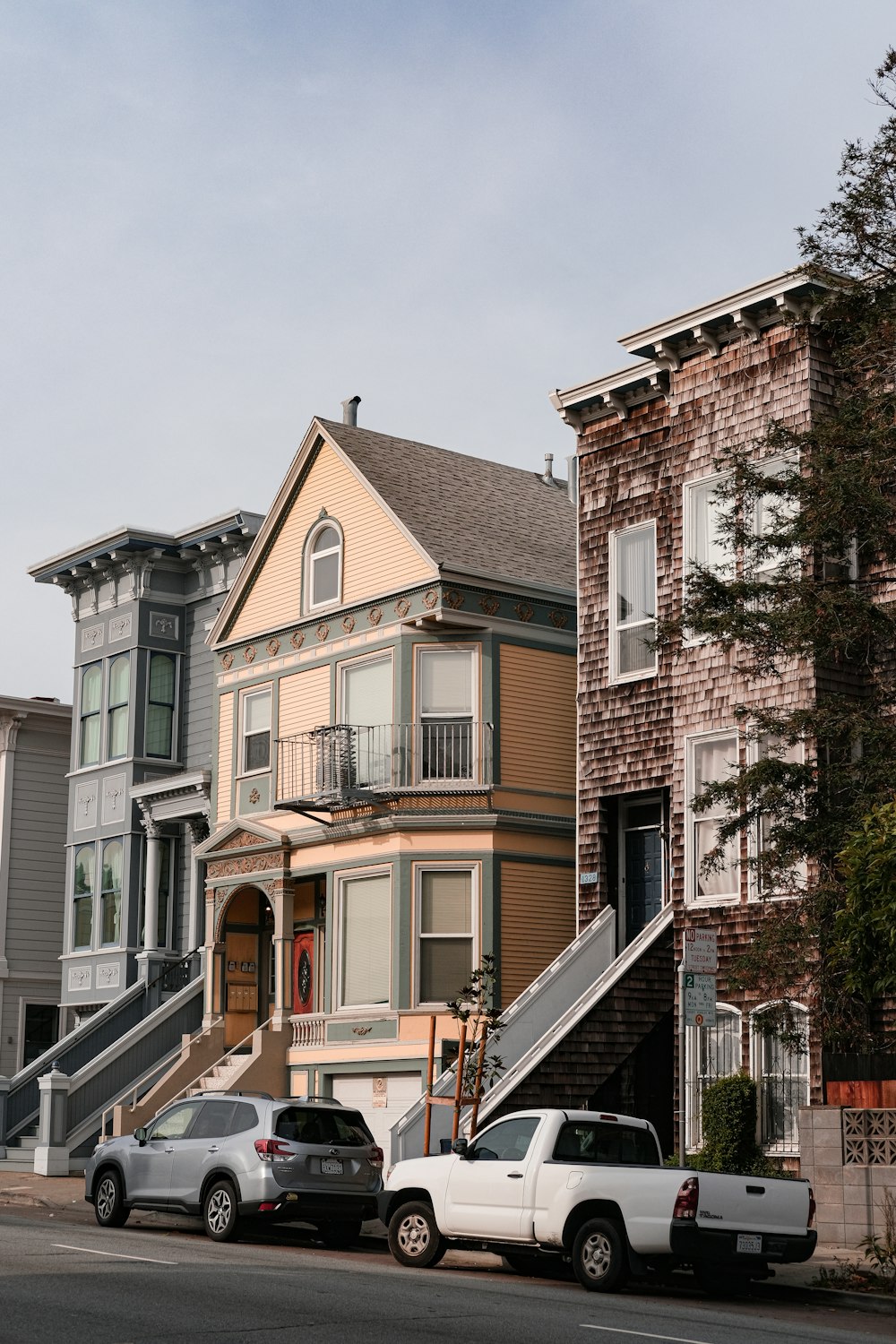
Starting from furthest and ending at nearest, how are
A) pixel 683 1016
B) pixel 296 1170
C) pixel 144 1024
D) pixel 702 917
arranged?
pixel 144 1024
pixel 702 917
pixel 296 1170
pixel 683 1016

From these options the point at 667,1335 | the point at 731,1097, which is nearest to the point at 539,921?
the point at 731,1097

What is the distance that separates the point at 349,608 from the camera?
2944 centimetres

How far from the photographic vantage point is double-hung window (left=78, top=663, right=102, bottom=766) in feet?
123

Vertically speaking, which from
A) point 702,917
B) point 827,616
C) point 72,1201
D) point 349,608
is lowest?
point 72,1201

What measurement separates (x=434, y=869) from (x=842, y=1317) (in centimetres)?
1399

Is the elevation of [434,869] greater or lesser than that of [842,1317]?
greater

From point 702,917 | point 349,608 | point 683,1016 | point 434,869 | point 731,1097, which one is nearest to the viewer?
point 683,1016

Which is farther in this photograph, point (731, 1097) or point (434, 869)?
point (434, 869)

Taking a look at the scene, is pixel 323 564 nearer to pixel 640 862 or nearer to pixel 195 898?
pixel 195 898

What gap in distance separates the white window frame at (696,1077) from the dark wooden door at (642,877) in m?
2.64

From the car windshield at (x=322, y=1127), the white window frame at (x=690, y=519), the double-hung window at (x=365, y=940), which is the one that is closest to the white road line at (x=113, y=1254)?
the car windshield at (x=322, y=1127)

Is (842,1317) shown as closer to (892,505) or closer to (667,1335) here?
(667,1335)

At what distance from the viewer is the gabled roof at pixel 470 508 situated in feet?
94.7

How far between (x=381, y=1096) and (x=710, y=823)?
7244 mm
